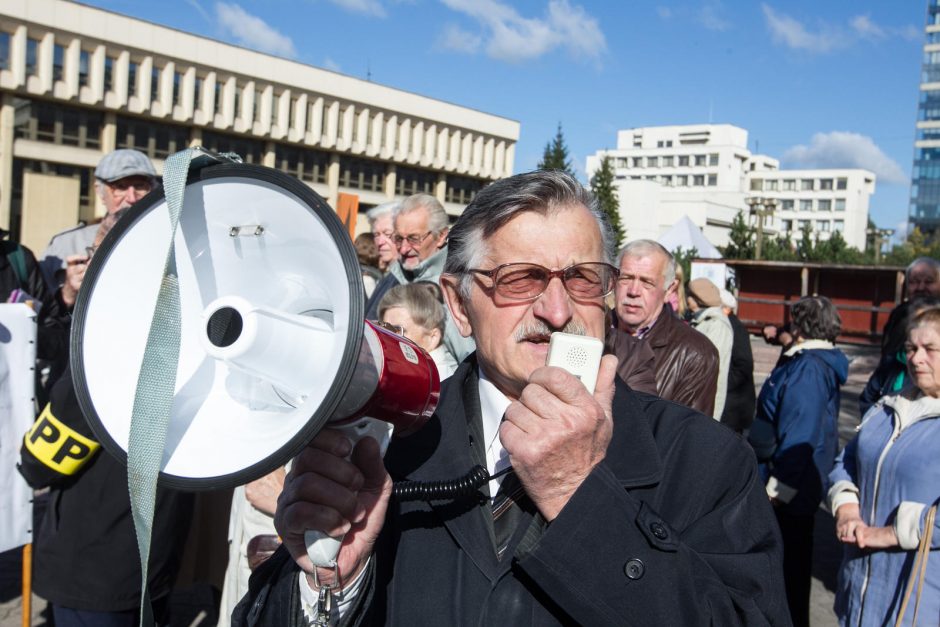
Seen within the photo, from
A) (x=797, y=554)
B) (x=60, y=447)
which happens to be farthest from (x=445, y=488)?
(x=797, y=554)

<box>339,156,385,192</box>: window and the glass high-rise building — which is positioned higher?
Answer: the glass high-rise building

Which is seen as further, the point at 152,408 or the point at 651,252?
the point at 651,252

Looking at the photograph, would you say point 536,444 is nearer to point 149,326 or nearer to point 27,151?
point 149,326

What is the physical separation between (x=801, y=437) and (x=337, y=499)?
3687 mm

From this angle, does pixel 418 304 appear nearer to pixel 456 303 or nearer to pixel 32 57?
pixel 456 303

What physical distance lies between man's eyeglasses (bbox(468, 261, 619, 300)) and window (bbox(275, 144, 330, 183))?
47.1 metres

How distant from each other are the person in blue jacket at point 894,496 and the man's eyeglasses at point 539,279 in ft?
7.02

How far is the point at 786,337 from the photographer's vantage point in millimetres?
6410

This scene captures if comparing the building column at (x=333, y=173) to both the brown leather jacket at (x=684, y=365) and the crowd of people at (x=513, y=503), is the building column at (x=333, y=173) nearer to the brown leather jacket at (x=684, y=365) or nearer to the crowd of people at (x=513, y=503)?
the brown leather jacket at (x=684, y=365)

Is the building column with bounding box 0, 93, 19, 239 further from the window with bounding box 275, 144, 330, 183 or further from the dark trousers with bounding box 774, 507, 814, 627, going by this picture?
the dark trousers with bounding box 774, 507, 814, 627

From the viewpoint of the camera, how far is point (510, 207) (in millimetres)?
1775

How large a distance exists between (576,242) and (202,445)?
2.98 feet

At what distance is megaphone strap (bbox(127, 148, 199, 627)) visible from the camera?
Answer: 1100mm

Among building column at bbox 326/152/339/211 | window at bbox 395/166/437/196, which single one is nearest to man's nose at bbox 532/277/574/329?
building column at bbox 326/152/339/211
